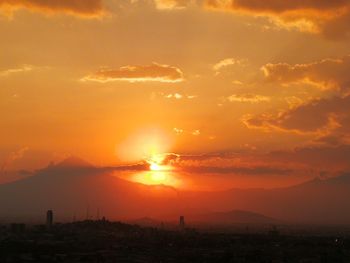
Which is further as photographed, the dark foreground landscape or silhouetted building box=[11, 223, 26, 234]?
silhouetted building box=[11, 223, 26, 234]

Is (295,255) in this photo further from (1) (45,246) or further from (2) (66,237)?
(2) (66,237)

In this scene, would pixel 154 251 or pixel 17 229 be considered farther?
pixel 17 229

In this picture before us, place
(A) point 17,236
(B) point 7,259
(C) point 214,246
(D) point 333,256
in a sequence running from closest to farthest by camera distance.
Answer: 1. (B) point 7,259
2. (D) point 333,256
3. (C) point 214,246
4. (A) point 17,236

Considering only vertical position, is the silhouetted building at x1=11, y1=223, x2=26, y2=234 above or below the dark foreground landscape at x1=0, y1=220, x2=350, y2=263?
above

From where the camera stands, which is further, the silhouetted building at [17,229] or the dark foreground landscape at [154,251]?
the silhouetted building at [17,229]

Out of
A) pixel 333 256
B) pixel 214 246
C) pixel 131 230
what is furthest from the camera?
pixel 131 230

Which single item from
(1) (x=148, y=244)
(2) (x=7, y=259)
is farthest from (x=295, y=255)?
(2) (x=7, y=259)

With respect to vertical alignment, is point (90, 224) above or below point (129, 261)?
above

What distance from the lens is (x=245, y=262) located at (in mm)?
85688

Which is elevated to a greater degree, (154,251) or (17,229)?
(17,229)

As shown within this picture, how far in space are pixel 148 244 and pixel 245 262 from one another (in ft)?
118

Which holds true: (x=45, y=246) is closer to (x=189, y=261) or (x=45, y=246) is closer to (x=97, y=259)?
(x=97, y=259)

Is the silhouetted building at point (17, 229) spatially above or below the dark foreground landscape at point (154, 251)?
above

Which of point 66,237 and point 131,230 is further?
point 131,230
